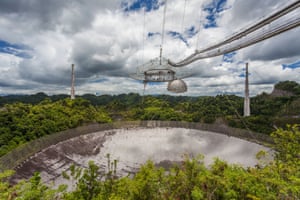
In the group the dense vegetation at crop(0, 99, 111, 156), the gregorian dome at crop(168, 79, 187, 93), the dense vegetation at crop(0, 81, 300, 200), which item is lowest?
the dense vegetation at crop(0, 99, 111, 156)

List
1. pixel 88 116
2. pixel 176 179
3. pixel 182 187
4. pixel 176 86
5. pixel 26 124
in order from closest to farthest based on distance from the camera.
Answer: pixel 182 187 → pixel 176 179 → pixel 176 86 → pixel 26 124 → pixel 88 116

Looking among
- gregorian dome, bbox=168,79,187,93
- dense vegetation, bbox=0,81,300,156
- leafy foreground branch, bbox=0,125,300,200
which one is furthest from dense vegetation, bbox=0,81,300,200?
gregorian dome, bbox=168,79,187,93

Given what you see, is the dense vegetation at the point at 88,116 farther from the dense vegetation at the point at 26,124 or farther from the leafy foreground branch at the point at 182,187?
the leafy foreground branch at the point at 182,187

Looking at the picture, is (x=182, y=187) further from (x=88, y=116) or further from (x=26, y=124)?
(x=88, y=116)

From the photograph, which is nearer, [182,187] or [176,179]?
[182,187]

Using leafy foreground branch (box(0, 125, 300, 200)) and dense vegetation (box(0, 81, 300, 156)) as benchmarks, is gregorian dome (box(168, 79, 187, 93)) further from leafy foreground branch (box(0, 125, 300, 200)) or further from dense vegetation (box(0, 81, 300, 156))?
leafy foreground branch (box(0, 125, 300, 200))

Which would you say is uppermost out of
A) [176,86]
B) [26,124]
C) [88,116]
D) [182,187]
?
[176,86]

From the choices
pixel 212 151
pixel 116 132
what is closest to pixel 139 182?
pixel 212 151

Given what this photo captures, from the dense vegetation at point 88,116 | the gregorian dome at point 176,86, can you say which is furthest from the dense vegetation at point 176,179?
the gregorian dome at point 176,86

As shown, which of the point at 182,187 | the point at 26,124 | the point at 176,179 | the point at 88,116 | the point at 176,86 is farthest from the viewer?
the point at 88,116

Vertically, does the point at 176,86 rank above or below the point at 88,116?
above

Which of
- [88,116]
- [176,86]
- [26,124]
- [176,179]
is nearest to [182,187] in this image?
[176,179]
